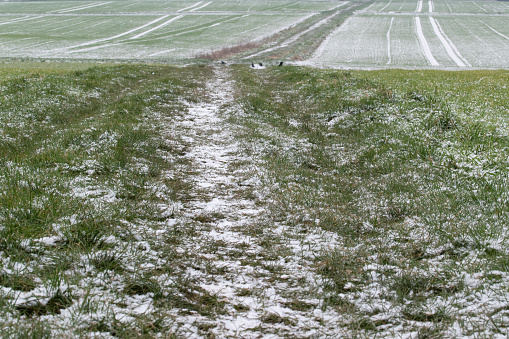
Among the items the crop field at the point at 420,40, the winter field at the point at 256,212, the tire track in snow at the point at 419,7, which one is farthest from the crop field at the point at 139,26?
the winter field at the point at 256,212

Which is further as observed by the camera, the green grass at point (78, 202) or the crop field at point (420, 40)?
the crop field at point (420, 40)

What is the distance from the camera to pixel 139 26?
228 feet

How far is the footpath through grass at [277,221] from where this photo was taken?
3.90 m

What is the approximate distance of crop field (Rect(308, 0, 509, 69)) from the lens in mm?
41188

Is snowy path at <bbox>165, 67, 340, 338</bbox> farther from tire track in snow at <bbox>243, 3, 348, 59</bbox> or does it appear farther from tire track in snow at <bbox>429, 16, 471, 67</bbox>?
tire track in snow at <bbox>429, 16, 471, 67</bbox>

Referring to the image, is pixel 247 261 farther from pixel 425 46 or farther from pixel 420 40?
pixel 420 40

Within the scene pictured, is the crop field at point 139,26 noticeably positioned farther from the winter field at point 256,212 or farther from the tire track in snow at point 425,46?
the winter field at point 256,212

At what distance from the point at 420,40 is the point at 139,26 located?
49804 mm

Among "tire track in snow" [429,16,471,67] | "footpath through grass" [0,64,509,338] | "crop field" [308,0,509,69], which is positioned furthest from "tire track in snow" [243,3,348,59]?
"footpath through grass" [0,64,509,338]

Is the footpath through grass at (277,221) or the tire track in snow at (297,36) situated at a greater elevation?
the tire track in snow at (297,36)

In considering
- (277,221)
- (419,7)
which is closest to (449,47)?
(277,221)

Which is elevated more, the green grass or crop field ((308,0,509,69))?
crop field ((308,0,509,69))

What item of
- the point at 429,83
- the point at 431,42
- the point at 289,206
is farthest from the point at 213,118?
the point at 431,42

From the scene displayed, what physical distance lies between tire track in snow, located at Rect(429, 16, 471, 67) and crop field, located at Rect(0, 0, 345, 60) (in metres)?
25.3
